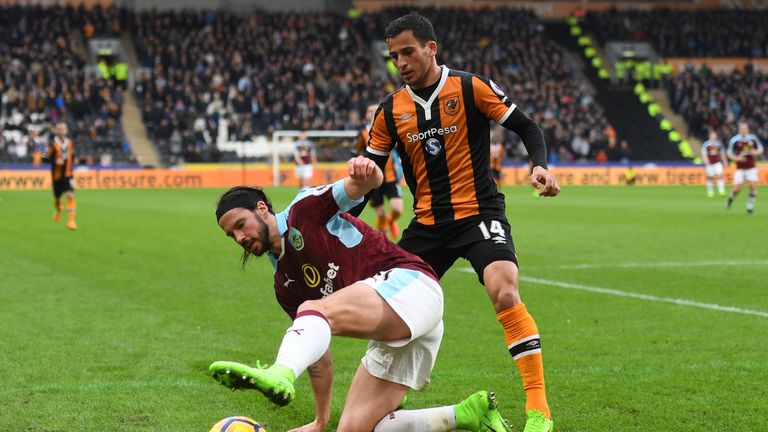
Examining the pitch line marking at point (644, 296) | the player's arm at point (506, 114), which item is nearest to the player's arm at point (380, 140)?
the player's arm at point (506, 114)

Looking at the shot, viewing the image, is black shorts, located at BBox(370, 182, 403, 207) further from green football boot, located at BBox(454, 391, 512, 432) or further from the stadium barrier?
the stadium barrier

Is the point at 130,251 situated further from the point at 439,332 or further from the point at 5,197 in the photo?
the point at 5,197

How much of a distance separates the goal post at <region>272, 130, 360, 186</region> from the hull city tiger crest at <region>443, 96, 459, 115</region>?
110 feet

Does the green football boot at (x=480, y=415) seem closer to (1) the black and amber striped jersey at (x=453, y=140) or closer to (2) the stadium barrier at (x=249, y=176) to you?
(1) the black and amber striped jersey at (x=453, y=140)

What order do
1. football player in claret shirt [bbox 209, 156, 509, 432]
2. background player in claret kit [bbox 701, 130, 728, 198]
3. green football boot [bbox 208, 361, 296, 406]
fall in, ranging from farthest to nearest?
background player in claret kit [bbox 701, 130, 728, 198] → football player in claret shirt [bbox 209, 156, 509, 432] → green football boot [bbox 208, 361, 296, 406]

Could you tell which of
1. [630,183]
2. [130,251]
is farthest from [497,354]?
[630,183]

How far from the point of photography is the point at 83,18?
160 feet

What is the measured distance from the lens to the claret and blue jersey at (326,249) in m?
4.65

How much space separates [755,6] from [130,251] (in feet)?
170

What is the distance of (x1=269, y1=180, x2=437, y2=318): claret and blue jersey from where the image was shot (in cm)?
465

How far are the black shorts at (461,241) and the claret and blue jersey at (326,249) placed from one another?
1.16m

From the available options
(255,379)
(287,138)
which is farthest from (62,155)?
(287,138)

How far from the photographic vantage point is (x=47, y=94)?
137 feet

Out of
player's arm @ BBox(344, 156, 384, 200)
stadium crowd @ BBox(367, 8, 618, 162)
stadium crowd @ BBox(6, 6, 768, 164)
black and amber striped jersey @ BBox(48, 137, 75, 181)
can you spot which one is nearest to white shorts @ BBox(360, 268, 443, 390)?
player's arm @ BBox(344, 156, 384, 200)
